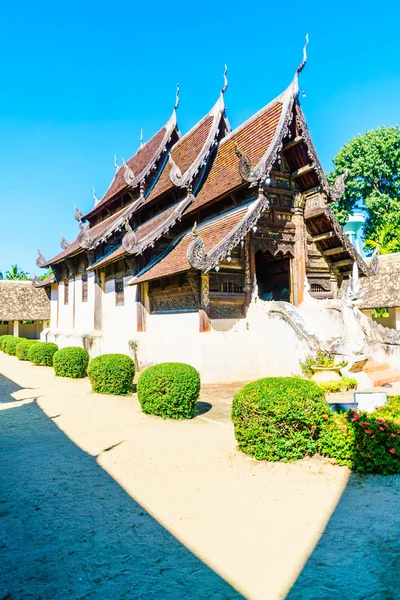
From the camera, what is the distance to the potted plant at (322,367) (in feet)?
32.3

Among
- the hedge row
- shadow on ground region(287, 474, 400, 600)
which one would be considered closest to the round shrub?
the hedge row

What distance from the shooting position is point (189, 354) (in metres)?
11.6

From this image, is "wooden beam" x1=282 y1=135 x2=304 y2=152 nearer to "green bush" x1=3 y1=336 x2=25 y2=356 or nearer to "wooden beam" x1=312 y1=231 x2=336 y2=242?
"wooden beam" x1=312 y1=231 x2=336 y2=242

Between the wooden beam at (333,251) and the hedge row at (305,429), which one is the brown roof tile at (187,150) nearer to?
the wooden beam at (333,251)

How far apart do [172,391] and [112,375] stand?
3108mm

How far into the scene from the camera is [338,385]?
30.7 feet

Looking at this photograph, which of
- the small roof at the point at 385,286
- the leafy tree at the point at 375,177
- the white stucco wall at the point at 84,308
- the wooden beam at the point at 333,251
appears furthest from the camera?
the leafy tree at the point at 375,177

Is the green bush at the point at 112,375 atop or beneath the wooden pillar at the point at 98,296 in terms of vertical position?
beneath

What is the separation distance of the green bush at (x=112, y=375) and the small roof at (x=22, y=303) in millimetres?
24181

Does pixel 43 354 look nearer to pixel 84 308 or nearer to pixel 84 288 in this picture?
pixel 84 308

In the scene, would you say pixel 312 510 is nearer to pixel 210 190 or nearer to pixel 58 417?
pixel 58 417

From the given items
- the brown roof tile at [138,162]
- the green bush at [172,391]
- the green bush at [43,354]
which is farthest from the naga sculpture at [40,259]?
the green bush at [172,391]

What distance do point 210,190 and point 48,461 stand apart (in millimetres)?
9829

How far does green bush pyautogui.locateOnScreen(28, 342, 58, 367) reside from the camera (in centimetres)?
1733
